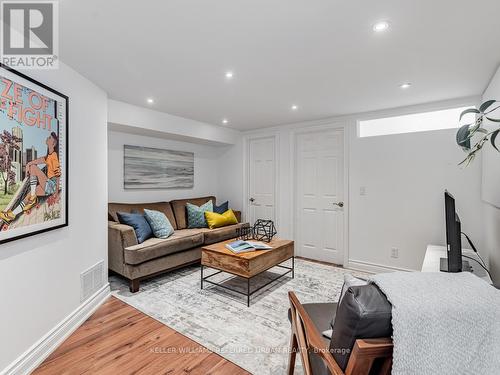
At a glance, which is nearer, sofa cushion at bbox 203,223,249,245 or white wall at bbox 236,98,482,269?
white wall at bbox 236,98,482,269

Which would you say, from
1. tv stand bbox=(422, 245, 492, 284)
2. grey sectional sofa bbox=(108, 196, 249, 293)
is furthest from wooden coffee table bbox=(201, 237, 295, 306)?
tv stand bbox=(422, 245, 492, 284)

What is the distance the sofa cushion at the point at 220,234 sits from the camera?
3.82 metres

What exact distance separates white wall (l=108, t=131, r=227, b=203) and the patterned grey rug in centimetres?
125

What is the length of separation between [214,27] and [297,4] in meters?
0.54

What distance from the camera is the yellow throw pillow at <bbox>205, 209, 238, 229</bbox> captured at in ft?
13.6

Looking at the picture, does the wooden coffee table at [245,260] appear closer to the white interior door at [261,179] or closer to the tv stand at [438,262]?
the tv stand at [438,262]

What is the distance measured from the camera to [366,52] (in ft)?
6.51

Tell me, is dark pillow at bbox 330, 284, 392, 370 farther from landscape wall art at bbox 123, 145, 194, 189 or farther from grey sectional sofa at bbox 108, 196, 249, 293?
landscape wall art at bbox 123, 145, 194, 189

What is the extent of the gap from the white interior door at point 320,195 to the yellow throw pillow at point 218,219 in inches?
45.0

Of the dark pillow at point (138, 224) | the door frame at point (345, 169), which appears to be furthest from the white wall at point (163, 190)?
the door frame at point (345, 169)

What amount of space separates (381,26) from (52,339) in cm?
318

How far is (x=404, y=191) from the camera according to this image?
3.40 metres

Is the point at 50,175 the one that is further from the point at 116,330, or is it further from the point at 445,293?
the point at 445,293

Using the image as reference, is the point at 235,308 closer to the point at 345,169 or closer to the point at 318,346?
the point at 318,346
